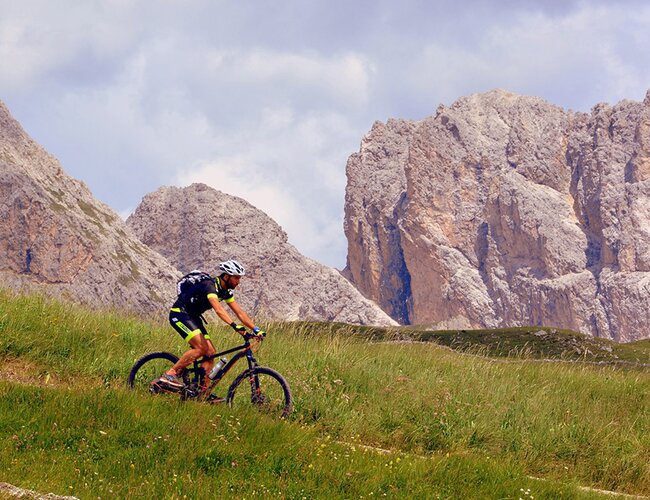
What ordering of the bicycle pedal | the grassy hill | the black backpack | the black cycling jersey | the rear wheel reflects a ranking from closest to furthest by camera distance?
the grassy hill
the bicycle pedal
the black cycling jersey
the black backpack
the rear wheel

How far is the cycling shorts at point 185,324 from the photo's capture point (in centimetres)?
1288

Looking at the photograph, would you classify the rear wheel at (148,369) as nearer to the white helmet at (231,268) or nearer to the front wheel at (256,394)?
the front wheel at (256,394)

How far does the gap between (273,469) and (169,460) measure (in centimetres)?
131

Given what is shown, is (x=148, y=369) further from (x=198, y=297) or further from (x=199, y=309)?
(x=198, y=297)

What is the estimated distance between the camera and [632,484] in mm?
13391

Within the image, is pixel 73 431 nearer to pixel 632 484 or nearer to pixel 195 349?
pixel 195 349

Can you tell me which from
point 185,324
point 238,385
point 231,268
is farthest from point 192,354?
point 231,268

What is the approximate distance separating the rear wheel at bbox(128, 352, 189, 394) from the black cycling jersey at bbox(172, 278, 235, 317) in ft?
3.29

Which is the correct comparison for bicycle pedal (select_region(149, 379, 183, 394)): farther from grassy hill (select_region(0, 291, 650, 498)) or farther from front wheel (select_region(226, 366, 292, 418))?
front wheel (select_region(226, 366, 292, 418))

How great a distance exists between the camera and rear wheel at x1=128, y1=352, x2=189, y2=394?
13.6m

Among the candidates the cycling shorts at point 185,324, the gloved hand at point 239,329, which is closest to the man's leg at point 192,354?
the cycling shorts at point 185,324

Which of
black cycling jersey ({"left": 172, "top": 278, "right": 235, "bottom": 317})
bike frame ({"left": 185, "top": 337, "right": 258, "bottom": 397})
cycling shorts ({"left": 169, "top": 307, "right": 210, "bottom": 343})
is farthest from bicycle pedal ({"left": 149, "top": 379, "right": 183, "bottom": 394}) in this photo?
black cycling jersey ({"left": 172, "top": 278, "right": 235, "bottom": 317})

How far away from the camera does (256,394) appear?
42.0 feet

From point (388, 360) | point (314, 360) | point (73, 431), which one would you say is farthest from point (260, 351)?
point (73, 431)
